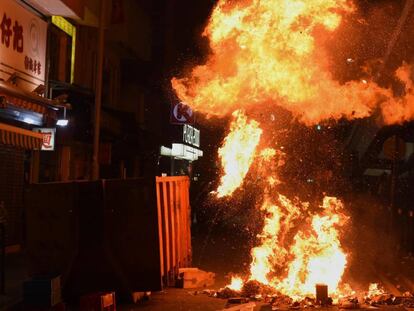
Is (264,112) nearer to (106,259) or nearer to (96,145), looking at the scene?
(96,145)

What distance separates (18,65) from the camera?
42.5 feet

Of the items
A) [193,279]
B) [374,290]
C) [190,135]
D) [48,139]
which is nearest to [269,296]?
[193,279]

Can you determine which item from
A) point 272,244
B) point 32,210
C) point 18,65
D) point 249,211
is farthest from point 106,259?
point 249,211

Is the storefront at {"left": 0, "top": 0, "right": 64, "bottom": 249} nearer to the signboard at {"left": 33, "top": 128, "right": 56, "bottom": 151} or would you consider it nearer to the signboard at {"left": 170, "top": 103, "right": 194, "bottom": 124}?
the signboard at {"left": 33, "top": 128, "right": 56, "bottom": 151}

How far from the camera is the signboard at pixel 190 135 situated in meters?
32.8

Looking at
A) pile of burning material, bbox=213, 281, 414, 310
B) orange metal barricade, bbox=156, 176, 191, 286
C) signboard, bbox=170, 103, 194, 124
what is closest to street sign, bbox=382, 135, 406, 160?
orange metal barricade, bbox=156, 176, 191, 286

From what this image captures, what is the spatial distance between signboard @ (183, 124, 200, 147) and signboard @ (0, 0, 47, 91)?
17919mm

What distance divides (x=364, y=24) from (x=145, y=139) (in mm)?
16446

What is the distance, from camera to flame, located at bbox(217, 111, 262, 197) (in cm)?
1179

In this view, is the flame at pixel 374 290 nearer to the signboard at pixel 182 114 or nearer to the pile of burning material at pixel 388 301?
the pile of burning material at pixel 388 301

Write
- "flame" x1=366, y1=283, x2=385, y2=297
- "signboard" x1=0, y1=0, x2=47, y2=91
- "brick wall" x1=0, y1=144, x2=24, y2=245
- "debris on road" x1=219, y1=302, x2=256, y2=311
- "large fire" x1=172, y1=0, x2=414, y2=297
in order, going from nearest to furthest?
"debris on road" x1=219, y1=302, x2=256, y2=311 → "flame" x1=366, y1=283, x2=385, y2=297 → "large fire" x1=172, y1=0, x2=414, y2=297 → "signboard" x1=0, y1=0, x2=47, y2=91 → "brick wall" x1=0, y1=144, x2=24, y2=245

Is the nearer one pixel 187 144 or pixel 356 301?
pixel 356 301

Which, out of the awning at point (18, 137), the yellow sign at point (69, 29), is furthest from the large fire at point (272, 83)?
the yellow sign at point (69, 29)

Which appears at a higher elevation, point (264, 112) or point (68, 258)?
point (264, 112)
